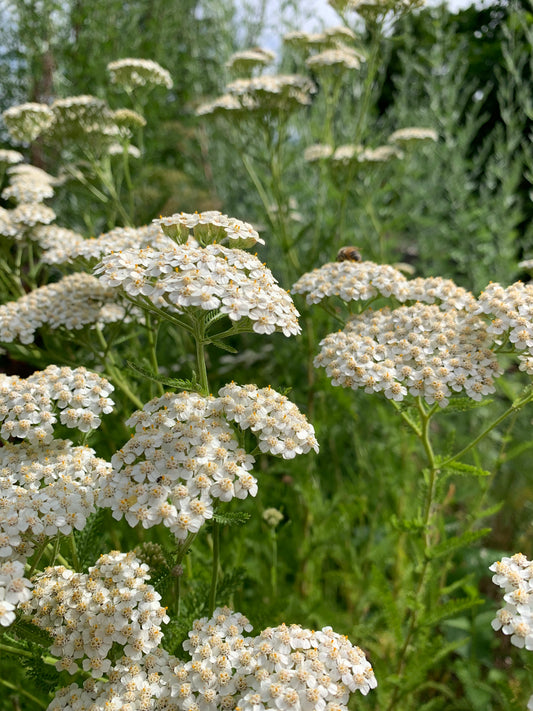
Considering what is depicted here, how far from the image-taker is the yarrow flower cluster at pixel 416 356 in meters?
1.71

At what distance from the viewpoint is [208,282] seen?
146 cm

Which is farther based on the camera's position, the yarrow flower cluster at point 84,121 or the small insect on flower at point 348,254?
the yarrow flower cluster at point 84,121

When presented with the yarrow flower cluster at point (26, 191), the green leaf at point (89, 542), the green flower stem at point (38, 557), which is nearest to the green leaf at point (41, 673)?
the green flower stem at point (38, 557)

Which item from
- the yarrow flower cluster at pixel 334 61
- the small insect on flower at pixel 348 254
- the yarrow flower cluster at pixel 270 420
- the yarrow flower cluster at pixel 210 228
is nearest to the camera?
the yarrow flower cluster at pixel 270 420

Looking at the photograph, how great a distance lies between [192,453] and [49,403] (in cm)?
52

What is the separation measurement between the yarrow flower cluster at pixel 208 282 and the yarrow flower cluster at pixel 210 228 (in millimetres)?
96

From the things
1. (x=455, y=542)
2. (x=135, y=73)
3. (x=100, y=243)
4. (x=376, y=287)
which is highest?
(x=135, y=73)

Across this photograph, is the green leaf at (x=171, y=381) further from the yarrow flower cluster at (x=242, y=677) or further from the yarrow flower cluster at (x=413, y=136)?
the yarrow flower cluster at (x=413, y=136)

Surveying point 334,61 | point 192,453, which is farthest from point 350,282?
point 334,61

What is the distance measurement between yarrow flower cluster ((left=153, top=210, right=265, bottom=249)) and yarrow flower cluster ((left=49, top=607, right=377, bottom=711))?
3.54ft

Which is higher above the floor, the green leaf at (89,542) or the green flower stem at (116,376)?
the green flower stem at (116,376)

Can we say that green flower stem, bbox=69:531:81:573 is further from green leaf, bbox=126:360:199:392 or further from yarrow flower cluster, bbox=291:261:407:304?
yarrow flower cluster, bbox=291:261:407:304

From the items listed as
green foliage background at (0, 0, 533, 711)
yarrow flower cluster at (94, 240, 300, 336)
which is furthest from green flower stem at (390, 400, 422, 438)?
yarrow flower cluster at (94, 240, 300, 336)

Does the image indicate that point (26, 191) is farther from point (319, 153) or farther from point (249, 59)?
point (319, 153)
